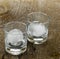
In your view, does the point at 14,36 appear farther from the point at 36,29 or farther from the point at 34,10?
the point at 34,10

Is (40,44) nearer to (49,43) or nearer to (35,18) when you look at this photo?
(49,43)

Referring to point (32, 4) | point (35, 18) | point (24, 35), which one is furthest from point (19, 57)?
point (32, 4)

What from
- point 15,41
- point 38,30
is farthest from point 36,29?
point 15,41

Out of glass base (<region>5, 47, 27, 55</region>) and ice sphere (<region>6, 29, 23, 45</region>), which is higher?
ice sphere (<region>6, 29, 23, 45</region>)

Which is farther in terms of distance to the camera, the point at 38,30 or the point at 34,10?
the point at 34,10
